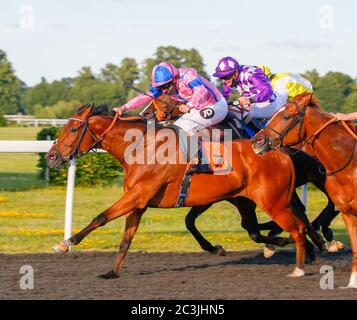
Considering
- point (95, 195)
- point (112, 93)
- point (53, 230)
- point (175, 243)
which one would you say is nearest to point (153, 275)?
point (175, 243)

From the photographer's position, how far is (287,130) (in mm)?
6176

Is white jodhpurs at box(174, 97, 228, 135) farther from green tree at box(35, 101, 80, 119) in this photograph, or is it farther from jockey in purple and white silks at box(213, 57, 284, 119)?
green tree at box(35, 101, 80, 119)

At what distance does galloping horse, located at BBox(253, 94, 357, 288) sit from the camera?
20.2 ft

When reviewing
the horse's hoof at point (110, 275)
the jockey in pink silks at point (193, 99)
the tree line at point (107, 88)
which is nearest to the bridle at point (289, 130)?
the jockey in pink silks at point (193, 99)

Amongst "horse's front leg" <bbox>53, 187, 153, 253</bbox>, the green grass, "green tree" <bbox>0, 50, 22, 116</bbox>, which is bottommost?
the green grass

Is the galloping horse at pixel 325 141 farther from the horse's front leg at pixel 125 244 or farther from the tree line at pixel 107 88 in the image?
the tree line at pixel 107 88

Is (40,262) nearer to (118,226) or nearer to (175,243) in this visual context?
(175,243)

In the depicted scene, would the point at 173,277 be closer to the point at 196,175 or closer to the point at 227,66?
the point at 196,175

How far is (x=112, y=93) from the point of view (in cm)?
4519

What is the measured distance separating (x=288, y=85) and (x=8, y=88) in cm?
4325

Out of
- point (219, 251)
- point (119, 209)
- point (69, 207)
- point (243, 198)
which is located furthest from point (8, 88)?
point (119, 209)

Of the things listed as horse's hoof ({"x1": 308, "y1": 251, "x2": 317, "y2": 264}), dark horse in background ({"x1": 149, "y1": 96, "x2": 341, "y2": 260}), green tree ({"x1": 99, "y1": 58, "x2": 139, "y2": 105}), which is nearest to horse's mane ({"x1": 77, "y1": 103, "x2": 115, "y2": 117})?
dark horse in background ({"x1": 149, "y1": 96, "x2": 341, "y2": 260})

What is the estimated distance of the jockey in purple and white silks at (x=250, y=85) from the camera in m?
7.25
